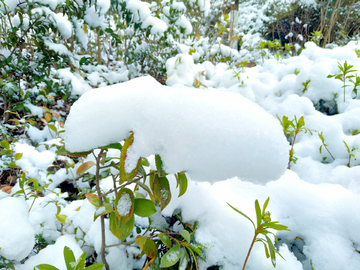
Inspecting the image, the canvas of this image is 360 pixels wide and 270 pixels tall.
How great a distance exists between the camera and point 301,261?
63 cm

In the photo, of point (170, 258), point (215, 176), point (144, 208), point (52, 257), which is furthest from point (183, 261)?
point (52, 257)

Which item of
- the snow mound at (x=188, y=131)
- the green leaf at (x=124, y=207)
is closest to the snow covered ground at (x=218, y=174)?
the snow mound at (x=188, y=131)

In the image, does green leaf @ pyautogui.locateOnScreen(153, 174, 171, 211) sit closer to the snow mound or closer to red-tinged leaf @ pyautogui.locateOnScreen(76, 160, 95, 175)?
the snow mound

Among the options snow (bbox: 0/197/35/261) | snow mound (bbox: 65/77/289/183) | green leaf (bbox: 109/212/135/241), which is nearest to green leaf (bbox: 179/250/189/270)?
green leaf (bbox: 109/212/135/241)

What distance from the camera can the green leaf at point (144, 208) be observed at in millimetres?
453

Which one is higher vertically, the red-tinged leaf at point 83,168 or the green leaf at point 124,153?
the green leaf at point 124,153

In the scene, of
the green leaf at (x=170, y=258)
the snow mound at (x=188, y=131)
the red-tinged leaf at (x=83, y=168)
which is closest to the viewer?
the snow mound at (x=188, y=131)

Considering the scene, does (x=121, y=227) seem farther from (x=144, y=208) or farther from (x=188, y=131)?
(x=188, y=131)

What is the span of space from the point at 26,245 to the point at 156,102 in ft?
1.85

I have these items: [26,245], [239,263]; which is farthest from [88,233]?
[239,263]

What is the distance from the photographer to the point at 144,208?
1.50 ft

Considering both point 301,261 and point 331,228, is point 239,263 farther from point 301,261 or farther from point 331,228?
point 331,228

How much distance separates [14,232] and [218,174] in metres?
0.60

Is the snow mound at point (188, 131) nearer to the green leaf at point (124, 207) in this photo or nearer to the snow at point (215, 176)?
the snow at point (215, 176)
